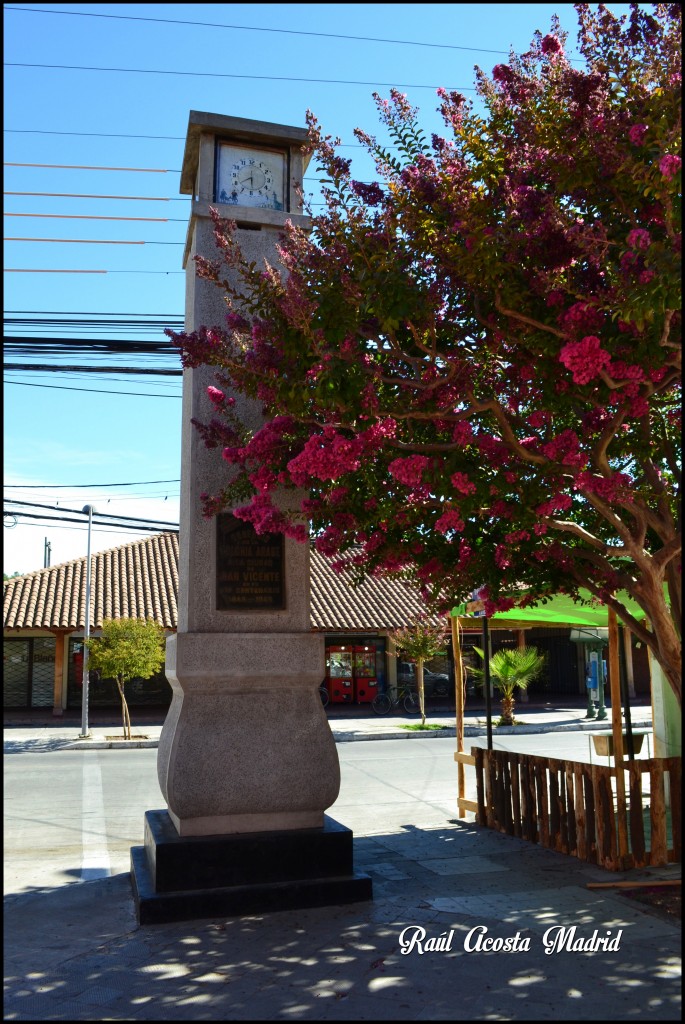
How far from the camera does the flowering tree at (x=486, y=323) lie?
543cm

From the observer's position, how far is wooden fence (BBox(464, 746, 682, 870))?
24.1 ft

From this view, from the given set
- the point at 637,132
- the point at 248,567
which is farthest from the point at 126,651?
the point at 637,132

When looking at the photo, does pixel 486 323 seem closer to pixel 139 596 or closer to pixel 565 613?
pixel 565 613

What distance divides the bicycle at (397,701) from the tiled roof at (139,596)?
2298mm

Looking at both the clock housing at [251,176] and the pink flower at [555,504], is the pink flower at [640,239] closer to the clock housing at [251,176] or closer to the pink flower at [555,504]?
the pink flower at [555,504]

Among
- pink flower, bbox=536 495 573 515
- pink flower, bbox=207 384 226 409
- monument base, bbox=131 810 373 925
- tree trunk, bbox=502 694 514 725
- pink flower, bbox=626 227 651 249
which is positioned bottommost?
tree trunk, bbox=502 694 514 725

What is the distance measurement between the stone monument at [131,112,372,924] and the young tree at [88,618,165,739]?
14333 mm

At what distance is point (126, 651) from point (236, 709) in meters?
15.1

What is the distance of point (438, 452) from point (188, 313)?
9.02 ft

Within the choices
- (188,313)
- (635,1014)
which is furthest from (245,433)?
(635,1014)

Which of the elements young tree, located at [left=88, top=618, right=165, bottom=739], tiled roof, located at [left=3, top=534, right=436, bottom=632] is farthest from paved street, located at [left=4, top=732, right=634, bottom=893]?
tiled roof, located at [left=3, top=534, right=436, bottom=632]

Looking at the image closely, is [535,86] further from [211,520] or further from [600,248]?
[211,520]
